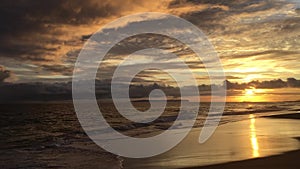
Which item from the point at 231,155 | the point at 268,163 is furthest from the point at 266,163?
the point at 231,155

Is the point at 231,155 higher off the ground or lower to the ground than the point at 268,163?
higher

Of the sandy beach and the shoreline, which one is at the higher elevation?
the sandy beach

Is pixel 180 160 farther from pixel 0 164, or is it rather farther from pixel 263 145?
pixel 0 164

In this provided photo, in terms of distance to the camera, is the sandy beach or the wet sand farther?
the sandy beach

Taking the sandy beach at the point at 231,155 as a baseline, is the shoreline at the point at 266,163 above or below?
below

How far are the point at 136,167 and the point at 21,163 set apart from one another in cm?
504

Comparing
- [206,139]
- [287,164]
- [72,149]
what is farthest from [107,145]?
[287,164]

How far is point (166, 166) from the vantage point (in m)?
13.0

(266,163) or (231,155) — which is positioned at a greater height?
(231,155)

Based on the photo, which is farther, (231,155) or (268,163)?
(231,155)

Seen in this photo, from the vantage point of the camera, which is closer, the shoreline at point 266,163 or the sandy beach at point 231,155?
the shoreline at point 266,163

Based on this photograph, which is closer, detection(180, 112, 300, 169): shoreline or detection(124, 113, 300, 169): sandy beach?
detection(180, 112, 300, 169): shoreline

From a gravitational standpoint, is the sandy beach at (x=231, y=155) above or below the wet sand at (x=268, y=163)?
above

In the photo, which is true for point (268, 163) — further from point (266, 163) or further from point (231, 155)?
point (231, 155)
